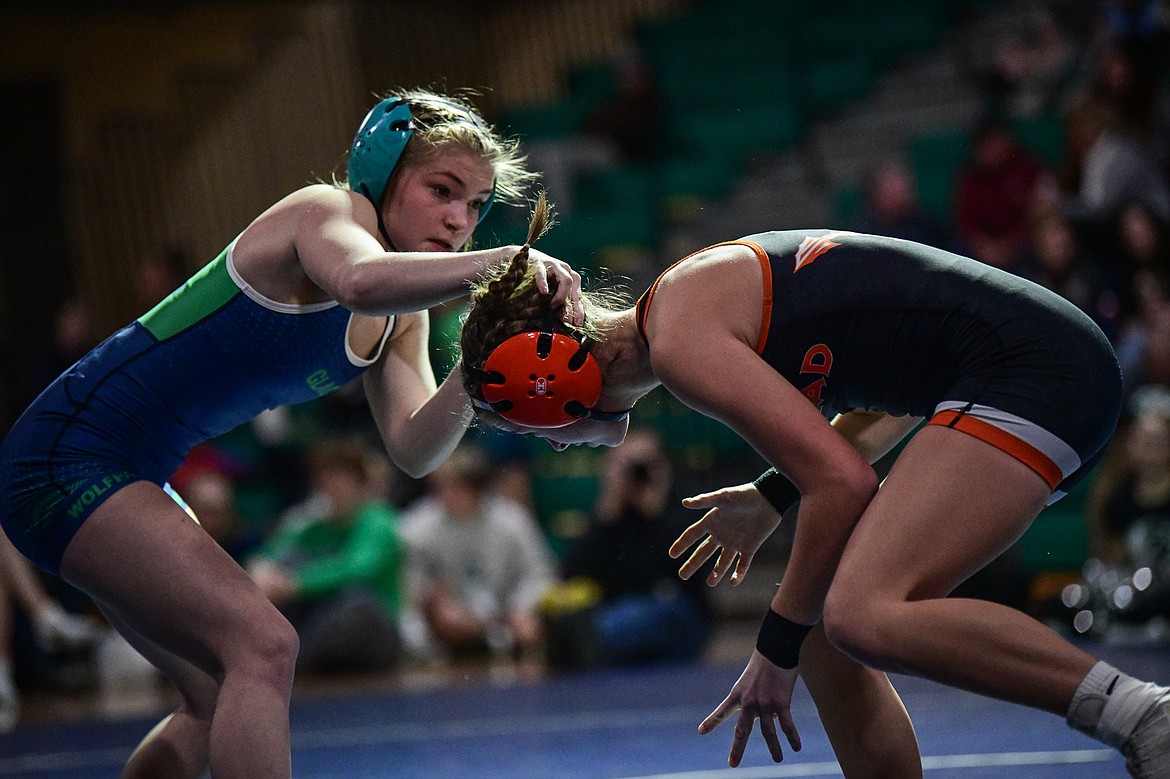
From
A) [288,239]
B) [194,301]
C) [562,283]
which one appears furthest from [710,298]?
[194,301]

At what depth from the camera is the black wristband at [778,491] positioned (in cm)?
299

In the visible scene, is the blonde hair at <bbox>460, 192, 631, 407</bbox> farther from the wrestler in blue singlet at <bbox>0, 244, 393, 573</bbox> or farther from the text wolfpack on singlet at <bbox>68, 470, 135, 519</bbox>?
the text wolfpack on singlet at <bbox>68, 470, 135, 519</bbox>

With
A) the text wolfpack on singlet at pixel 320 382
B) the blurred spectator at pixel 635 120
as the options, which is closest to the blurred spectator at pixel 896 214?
the blurred spectator at pixel 635 120

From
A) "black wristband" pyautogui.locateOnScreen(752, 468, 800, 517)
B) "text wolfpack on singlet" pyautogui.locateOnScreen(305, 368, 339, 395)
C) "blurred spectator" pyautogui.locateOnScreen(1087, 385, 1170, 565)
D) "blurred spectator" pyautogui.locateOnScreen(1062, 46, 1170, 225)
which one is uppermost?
"text wolfpack on singlet" pyautogui.locateOnScreen(305, 368, 339, 395)

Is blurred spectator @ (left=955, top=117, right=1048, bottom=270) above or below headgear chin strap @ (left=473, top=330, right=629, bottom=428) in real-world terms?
below

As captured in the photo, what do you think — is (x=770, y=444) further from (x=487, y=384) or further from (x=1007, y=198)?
(x=1007, y=198)

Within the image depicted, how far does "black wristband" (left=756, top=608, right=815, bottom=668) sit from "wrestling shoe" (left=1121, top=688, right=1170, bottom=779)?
0.60 metres

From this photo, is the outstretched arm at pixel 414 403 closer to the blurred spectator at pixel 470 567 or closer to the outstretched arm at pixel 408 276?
the outstretched arm at pixel 408 276

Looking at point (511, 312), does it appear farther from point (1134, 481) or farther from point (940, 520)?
point (1134, 481)

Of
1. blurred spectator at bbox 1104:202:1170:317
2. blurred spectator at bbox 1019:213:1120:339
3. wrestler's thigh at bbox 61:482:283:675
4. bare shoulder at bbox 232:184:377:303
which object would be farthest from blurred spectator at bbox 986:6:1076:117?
wrestler's thigh at bbox 61:482:283:675

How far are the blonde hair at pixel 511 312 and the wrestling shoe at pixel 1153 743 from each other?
3.85 ft

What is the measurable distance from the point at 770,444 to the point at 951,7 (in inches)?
356

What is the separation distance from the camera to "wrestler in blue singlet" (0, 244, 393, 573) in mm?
2936

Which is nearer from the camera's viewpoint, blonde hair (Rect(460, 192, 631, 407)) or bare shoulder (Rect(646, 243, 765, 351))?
bare shoulder (Rect(646, 243, 765, 351))
